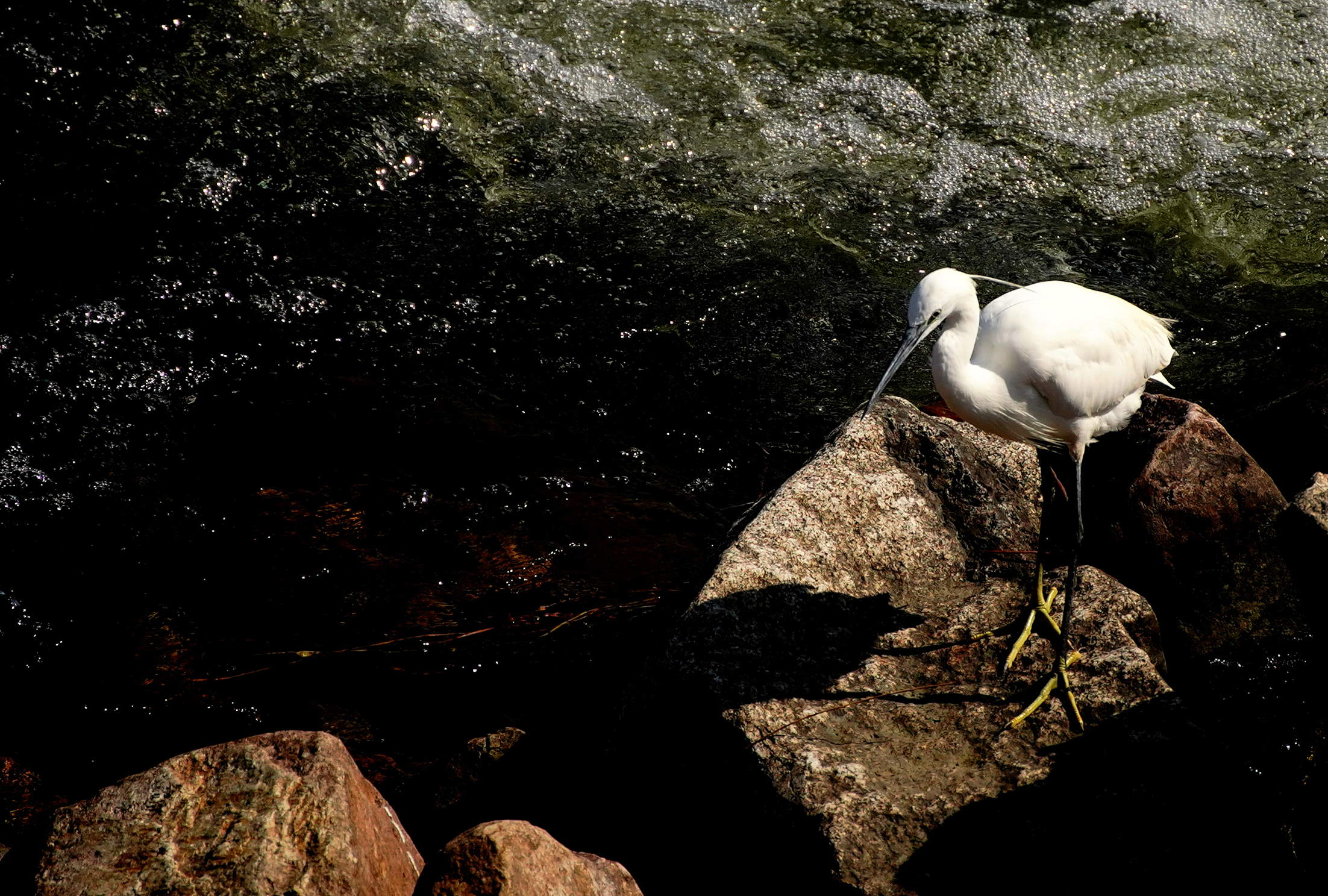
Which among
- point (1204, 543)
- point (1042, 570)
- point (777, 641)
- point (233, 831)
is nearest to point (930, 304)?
point (1042, 570)

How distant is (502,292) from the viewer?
17.6ft

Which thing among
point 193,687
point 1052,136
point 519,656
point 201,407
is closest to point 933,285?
point 519,656

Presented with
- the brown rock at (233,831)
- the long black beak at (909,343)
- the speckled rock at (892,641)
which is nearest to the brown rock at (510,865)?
the brown rock at (233,831)

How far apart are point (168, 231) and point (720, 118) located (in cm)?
301

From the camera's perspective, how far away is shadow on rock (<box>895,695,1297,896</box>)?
2.45 meters

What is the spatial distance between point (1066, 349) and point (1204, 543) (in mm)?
734

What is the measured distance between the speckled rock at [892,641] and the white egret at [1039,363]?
0.55 ft

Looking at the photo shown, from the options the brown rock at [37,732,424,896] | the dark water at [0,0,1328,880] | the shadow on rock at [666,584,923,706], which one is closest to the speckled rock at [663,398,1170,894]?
the shadow on rock at [666,584,923,706]

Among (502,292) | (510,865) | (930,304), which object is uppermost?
(930,304)

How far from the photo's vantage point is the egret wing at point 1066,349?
Result: 11.3 ft

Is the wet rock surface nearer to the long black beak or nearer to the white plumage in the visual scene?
the white plumage

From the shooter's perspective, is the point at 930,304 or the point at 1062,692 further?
the point at 930,304

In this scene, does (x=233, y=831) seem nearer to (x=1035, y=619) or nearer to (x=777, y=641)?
(x=777, y=641)

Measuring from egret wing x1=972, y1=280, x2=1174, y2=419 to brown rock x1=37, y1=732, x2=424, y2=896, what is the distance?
2302mm
